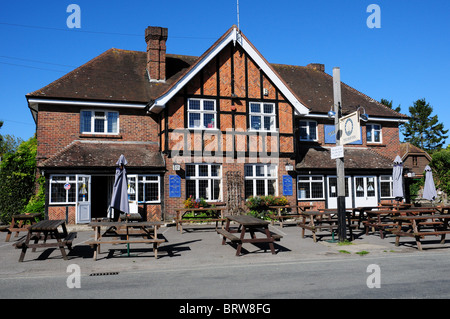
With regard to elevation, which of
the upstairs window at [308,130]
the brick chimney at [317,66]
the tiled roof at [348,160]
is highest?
the brick chimney at [317,66]

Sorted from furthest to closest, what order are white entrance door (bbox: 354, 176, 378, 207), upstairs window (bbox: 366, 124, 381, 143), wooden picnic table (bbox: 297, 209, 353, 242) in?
upstairs window (bbox: 366, 124, 381, 143) → white entrance door (bbox: 354, 176, 378, 207) → wooden picnic table (bbox: 297, 209, 353, 242)

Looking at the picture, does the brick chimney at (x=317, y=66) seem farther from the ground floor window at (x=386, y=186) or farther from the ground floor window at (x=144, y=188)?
the ground floor window at (x=144, y=188)

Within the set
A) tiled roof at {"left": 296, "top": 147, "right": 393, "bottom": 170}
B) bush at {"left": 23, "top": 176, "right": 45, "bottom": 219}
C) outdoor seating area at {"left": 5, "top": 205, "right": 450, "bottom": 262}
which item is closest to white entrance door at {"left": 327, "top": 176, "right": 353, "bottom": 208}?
tiled roof at {"left": 296, "top": 147, "right": 393, "bottom": 170}

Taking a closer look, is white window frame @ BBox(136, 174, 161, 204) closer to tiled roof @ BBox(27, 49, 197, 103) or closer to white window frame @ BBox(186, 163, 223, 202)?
white window frame @ BBox(186, 163, 223, 202)

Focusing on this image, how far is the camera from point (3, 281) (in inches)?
273

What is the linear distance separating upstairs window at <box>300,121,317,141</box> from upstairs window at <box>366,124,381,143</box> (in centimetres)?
387

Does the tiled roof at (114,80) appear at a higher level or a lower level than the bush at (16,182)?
higher

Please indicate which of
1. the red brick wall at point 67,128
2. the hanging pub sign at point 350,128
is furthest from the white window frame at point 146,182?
the hanging pub sign at point 350,128

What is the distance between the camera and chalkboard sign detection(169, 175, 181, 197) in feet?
57.5

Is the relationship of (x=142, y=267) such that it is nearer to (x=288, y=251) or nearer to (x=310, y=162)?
(x=288, y=251)

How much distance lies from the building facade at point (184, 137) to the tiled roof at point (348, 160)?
0.28ft

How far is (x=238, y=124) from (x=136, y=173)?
5468mm

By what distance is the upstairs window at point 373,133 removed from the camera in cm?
2344

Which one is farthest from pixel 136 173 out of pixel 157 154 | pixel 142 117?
pixel 142 117
